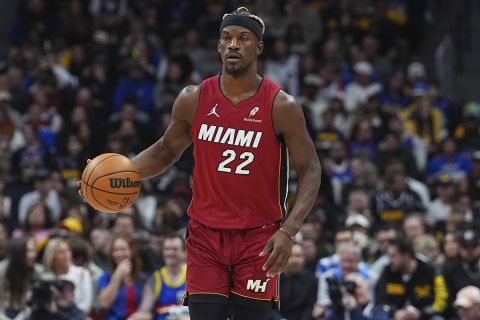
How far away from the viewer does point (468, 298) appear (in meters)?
11.7

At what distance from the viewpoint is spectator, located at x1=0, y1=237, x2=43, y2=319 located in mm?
11734

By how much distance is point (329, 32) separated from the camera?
68.7ft

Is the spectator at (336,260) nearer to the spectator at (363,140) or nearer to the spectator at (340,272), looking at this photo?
the spectator at (340,272)

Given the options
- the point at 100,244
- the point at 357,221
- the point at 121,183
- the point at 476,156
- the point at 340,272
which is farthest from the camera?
the point at 476,156

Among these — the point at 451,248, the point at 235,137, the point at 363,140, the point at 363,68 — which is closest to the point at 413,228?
the point at 451,248

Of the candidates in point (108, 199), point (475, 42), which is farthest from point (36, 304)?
point (475, 42)

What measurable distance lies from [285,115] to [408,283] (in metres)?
5.86

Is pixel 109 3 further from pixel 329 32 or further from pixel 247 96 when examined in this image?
pixel 247 96

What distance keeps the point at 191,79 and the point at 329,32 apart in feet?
10.7

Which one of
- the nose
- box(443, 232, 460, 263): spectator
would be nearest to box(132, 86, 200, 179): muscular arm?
the nose

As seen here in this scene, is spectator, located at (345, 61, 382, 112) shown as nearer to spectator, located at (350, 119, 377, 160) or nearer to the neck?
spectator, located at (350, 119, 377, 160)

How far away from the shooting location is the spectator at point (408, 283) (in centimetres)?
1282

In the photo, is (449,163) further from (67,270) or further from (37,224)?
(67,270)

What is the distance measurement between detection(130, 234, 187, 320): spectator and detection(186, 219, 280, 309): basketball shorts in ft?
14.5
